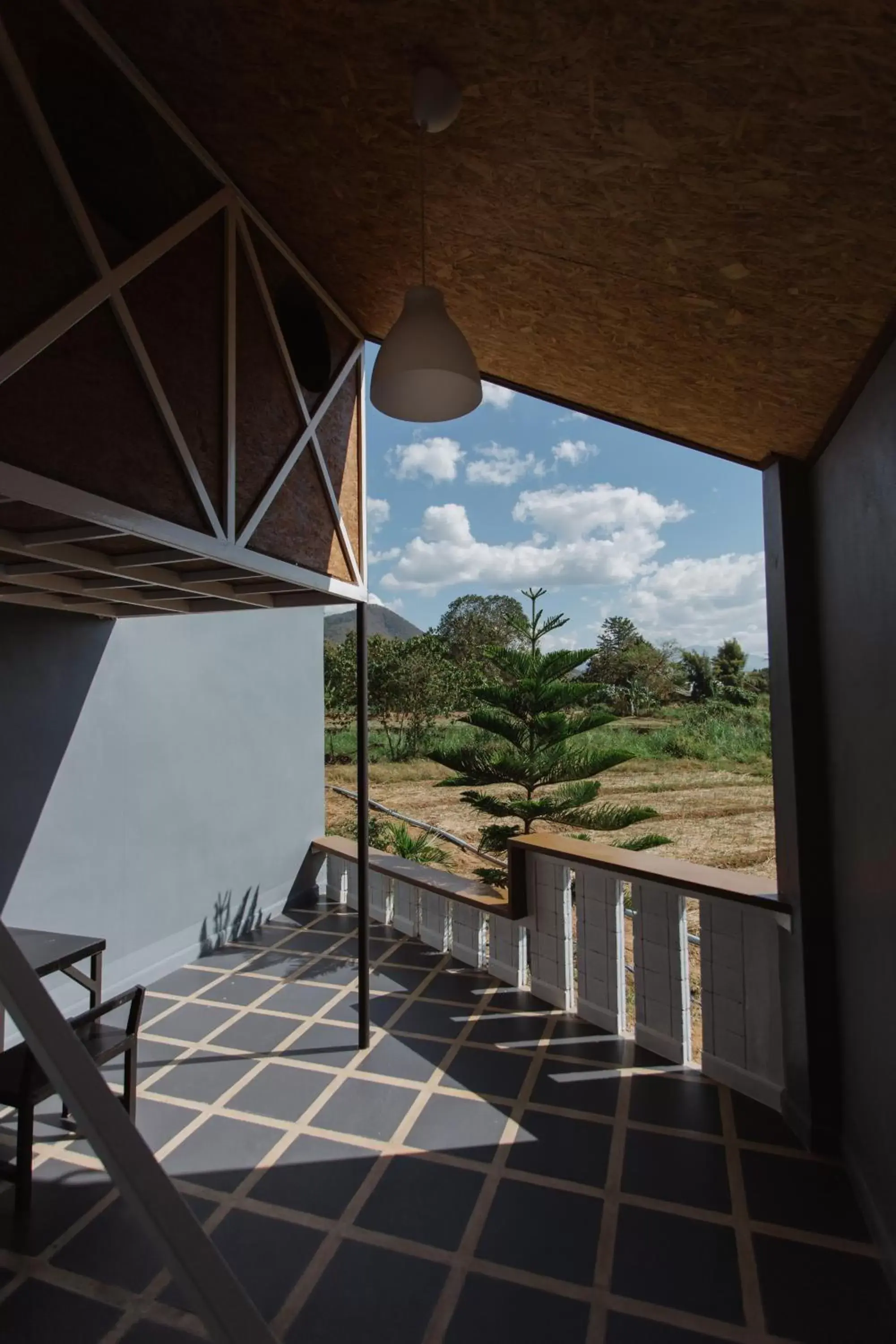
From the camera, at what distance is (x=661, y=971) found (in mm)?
3014

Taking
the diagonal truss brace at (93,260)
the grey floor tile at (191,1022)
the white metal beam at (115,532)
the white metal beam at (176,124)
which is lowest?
the grey floor tile at (191,1022)

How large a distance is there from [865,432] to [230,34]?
6.33 ft

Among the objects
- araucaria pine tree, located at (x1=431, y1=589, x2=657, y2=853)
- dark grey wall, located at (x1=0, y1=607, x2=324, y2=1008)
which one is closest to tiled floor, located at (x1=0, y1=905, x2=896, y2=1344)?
dark grey wall, located at (x1=0, y1=607, x2=324, y2=1008)

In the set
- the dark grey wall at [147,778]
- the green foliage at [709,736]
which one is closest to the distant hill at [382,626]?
the green foliage at [709,736]

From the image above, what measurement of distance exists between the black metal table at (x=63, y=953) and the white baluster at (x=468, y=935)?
1877mm

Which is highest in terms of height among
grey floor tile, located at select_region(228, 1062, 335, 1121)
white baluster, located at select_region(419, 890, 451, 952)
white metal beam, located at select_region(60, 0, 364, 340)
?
white metal beam, located at select_region(60, 0, 364, 340)

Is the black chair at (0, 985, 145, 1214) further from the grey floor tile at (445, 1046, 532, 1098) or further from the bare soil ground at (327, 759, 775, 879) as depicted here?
the bare soil ground at (327, 759, 775, 879)

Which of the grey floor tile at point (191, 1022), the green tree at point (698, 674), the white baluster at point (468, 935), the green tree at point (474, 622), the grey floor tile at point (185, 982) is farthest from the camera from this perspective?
the green tree at point (474, 622)

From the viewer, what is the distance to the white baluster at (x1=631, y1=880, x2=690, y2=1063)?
9.65 ft

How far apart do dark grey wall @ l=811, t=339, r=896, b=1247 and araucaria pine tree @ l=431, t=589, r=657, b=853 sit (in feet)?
8.80

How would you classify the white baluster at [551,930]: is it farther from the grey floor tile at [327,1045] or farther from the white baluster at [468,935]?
the grey floor tile at [327,1045]

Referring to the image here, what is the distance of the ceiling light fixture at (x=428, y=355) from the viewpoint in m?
1.65

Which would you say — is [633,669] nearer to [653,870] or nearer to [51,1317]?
[653,870]

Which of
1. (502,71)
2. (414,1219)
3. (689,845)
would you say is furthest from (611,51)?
(689,845)
